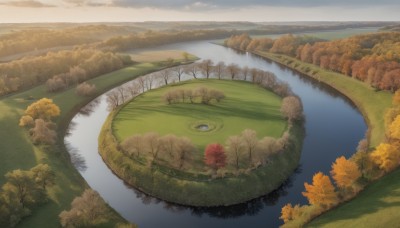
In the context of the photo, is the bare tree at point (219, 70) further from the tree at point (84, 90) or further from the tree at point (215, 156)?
the tree at point (215, 156)

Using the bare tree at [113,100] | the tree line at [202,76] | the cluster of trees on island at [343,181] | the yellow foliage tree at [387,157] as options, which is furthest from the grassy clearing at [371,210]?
the bare tree at [113,100]

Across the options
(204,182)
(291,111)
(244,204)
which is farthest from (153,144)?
(291,111)

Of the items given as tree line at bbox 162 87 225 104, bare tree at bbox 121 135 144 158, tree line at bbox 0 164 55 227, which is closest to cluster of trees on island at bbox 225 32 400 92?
tree line at bbox 162 87 225 104

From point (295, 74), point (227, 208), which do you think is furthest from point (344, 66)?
point (227, 208)

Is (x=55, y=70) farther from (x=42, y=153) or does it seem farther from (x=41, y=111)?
(x=42, y=153)

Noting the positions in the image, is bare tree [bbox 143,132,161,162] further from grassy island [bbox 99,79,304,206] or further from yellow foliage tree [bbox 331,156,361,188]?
yellow foliage tree [bbox 331,156,361,188]

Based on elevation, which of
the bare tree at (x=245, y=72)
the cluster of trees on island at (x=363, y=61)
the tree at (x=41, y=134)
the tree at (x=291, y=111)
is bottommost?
the tree at (x=41, y=134)
